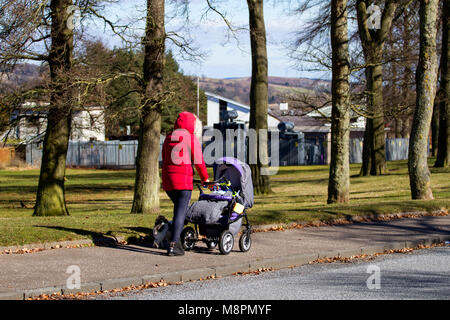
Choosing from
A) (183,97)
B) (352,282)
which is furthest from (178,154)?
(183,97)

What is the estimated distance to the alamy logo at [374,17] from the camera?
30.7 metres

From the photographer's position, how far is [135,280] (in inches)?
335

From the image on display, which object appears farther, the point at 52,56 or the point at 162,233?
the point at 52,56

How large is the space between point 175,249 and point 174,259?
28 cm

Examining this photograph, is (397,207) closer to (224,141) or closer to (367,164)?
(367,164)

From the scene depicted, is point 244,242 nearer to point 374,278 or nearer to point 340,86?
point 374,278

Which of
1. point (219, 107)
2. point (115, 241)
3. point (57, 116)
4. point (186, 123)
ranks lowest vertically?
point (115, 241)

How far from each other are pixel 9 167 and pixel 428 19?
1797 inches

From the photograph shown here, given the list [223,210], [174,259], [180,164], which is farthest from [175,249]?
[180,164]

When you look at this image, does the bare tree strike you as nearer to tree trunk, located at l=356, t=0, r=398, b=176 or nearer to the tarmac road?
the tarmac road

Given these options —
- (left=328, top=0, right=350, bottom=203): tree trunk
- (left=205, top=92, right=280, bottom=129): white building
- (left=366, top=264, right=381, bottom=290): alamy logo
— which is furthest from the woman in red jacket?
(left=205, top=92, right=280, bottom=129): white building

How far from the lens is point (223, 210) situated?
10.8 meters

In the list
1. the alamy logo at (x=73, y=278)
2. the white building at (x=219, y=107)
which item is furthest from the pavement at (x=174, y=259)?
the white building at (x=219, y=107)

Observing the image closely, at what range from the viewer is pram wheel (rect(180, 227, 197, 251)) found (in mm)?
10883
